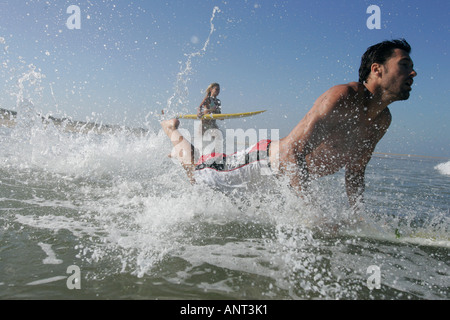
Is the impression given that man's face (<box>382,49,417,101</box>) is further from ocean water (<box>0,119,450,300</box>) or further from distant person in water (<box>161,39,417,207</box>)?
ocean water (<box>0,119,450,300</box>)

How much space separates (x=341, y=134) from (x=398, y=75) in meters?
0.72

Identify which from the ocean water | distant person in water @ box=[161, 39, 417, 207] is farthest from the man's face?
the ocean water

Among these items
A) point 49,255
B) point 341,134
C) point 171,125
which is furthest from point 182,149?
point 49,255

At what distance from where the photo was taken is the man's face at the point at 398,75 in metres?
2.59

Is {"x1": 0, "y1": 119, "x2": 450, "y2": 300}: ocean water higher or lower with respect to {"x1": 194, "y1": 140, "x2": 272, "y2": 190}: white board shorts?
lower

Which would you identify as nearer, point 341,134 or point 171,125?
point 341,134

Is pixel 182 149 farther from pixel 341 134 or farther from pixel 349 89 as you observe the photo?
pixel 349 89

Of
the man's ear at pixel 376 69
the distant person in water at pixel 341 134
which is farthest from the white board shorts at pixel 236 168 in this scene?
the man's ear at pixel 376 69

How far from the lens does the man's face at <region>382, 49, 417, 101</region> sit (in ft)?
8.50

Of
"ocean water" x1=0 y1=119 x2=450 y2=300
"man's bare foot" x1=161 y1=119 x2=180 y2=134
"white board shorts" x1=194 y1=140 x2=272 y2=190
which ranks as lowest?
"ocean water" x1=0 y1=119 x2=450 y2=300

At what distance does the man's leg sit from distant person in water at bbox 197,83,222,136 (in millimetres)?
3137

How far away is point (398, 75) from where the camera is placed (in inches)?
103

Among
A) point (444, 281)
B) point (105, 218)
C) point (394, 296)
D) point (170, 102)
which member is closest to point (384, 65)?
point (444, 281)

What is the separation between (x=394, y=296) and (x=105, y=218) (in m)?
2.48
